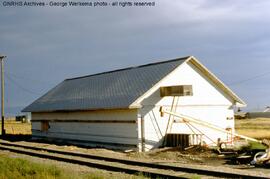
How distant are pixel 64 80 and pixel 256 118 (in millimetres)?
46436

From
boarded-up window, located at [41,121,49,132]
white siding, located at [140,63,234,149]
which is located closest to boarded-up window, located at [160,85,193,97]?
→ white siding, located at [140,63,234,149]

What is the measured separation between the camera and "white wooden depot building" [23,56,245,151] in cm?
2256

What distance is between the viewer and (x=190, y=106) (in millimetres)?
24656

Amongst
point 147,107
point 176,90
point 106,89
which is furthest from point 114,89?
point 176,90

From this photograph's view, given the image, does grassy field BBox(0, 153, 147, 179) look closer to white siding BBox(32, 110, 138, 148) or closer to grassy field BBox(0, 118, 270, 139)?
white siding BBox(32, 110, 138, 148)

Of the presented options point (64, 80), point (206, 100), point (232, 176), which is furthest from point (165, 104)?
point (64, 80)

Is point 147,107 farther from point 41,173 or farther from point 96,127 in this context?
point 41,173

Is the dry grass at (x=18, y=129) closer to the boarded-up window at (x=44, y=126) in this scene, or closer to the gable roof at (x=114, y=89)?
the boarded-up window at (x=44, y=126)

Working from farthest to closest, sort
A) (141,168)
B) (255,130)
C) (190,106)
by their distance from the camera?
(255,130)
(190,106)
(141,168)

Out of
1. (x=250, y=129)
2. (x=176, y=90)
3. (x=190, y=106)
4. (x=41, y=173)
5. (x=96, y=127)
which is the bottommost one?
(x=250, y=129)

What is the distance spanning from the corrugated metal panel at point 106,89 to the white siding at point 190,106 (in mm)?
626

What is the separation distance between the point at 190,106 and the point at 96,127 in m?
5.48

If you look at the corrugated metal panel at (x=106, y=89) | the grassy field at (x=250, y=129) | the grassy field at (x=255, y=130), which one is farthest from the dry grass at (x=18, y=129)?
the grassy field at (x=255, y=130)

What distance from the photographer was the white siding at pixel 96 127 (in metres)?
22.9
